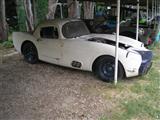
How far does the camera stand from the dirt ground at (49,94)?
5039 mm

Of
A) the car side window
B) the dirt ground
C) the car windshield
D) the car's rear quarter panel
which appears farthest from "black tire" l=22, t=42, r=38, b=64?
the car windshield

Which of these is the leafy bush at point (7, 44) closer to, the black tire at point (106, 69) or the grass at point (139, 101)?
the black tire at point (106, 69)

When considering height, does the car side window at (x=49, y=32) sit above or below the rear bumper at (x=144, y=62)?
above

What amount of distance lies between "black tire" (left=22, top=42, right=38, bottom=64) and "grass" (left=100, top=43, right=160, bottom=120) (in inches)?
118

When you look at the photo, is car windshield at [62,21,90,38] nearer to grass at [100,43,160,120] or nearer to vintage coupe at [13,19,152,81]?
vintage coupe at [13,19,152,81]

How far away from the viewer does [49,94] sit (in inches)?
236

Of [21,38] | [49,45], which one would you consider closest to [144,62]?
[49,45]

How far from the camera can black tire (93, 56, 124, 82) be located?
676 cm

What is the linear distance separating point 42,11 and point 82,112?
16.3 meters

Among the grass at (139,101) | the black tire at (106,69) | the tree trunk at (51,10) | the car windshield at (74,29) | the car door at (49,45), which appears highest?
the tree trunk at (51,10)

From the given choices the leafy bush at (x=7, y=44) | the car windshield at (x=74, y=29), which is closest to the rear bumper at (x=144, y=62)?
the car windshield at (x=74, y=29)

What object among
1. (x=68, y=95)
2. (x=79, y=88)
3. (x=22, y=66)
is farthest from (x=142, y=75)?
(x=22, y=66)

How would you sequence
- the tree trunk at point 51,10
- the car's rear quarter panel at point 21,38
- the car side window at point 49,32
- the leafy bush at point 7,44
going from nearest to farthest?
the car side window at point 49,32
the car's rear quarter panel at point 21,38
the tree trunk at point 51,10
the leafy bush at point 7,44

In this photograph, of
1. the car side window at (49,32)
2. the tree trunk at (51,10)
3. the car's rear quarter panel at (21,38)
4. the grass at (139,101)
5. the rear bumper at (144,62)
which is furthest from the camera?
the tree trunk at (51,10)
